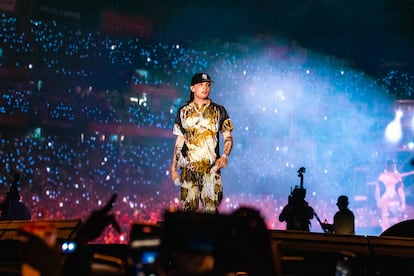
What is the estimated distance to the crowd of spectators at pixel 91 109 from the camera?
13.0m

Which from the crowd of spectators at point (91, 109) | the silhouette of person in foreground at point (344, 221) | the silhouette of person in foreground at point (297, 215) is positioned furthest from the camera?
the crowd of spectators at point (91, 109)

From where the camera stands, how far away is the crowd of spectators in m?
13.0

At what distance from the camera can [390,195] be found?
17.3 metres

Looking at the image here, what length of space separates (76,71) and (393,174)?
429 inches

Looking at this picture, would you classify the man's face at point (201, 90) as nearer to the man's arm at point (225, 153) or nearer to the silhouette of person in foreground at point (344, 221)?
the man's arm at point (225, 153)

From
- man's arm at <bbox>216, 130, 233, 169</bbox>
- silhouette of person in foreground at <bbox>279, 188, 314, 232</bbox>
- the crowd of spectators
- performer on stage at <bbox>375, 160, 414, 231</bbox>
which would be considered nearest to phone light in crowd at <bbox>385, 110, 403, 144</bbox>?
performer on stage at <bbox>375, 160, 414, 231</bbox>

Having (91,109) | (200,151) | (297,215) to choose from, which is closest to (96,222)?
(200,151)

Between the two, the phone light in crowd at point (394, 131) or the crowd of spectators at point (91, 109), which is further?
the phone light in crowd at point (394, 131)

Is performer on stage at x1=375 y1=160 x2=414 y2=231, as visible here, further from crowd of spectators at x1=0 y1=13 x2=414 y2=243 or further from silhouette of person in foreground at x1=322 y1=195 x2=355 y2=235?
silhouette of person in foreground at x1=322 y1=195 x2=355 y2=235

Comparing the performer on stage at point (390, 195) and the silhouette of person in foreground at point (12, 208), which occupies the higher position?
the performer on stage at point (390, 195)

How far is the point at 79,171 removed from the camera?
44.5 feet

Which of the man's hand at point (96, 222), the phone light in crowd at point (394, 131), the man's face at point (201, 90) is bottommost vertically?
the man's hand at point (96, 222)

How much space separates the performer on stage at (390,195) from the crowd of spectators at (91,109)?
472 centimetres

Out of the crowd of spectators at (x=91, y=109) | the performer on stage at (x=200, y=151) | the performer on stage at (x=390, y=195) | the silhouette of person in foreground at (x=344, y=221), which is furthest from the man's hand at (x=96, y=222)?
the performer on stage at (x=390, y=195)
